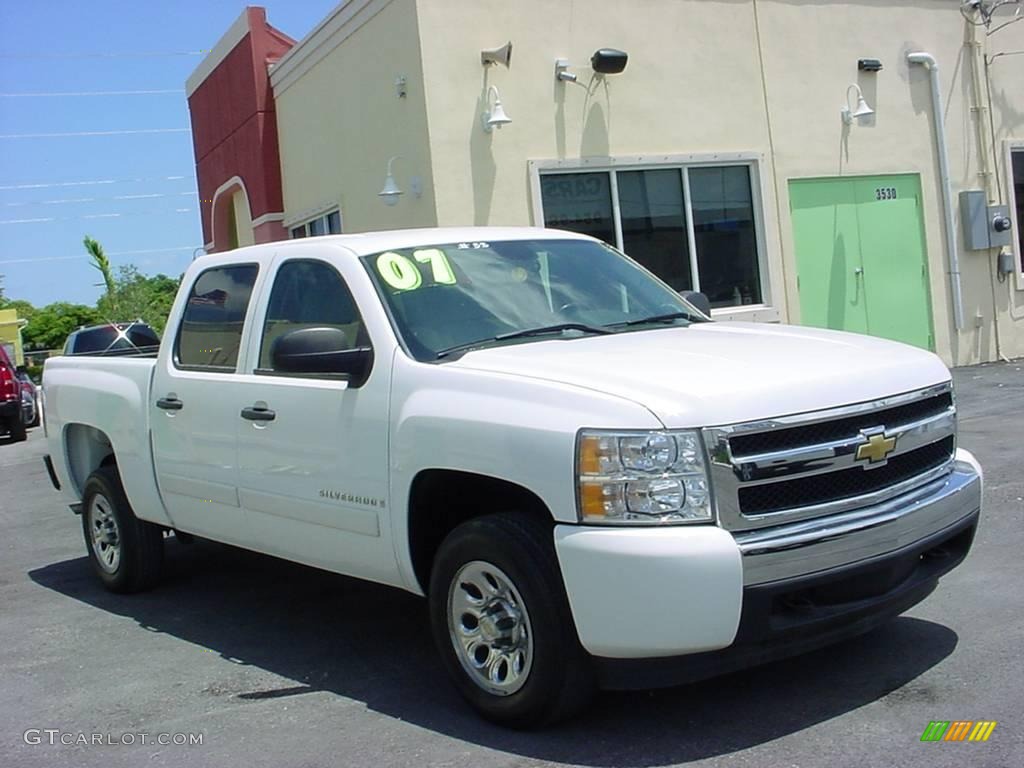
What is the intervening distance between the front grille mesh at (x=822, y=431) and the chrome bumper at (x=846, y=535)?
26 cm

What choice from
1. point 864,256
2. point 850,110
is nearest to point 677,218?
point 864,256

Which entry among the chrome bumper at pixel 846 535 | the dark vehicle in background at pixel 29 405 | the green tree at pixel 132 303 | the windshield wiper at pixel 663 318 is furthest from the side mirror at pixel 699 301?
the green tree at pixel 132 303

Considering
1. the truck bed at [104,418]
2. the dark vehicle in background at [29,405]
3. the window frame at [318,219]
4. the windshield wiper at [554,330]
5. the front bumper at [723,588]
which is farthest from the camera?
the dark vehicle in background at [29,405]

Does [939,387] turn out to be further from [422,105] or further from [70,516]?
[422,105]

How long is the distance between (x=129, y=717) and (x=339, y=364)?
1670mm

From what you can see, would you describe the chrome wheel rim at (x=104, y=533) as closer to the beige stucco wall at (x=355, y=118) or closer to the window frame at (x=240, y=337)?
the window frame at (x=240, y=337)

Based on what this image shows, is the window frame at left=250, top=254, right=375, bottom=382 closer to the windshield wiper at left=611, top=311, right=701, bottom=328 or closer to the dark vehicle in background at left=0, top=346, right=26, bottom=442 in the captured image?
the windshield wiper at left=611, top=311, right=701, bottom=328

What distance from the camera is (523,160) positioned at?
41.4 ft

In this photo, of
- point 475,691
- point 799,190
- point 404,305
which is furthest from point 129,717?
point 799,190

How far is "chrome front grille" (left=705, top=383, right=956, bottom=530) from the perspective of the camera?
151 inches

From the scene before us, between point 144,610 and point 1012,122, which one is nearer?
point 144,610

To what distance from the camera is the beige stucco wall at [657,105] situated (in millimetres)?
12391

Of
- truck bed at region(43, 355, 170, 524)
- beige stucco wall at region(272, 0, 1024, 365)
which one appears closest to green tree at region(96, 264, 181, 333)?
beige stucco wall at region(272, 0, 1024, 365)

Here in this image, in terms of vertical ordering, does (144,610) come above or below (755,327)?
below
